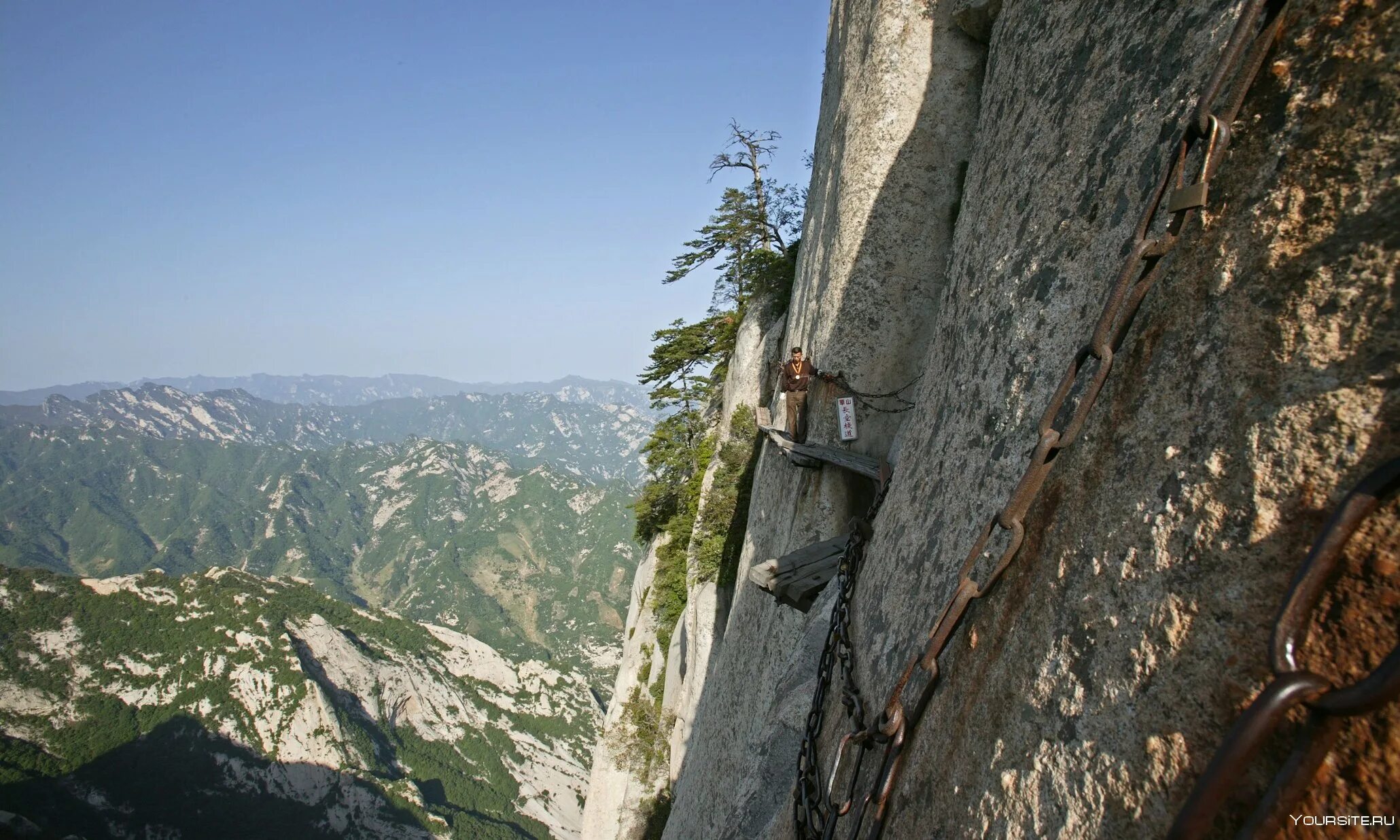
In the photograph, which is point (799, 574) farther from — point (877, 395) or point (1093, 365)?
point (1093, 365)

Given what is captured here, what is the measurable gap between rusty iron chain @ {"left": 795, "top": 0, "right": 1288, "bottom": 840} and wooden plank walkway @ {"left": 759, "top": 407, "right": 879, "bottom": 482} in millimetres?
6127

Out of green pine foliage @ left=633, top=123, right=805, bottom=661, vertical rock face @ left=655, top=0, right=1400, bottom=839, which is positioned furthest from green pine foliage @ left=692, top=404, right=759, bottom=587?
vertical rock face @ left=655, top=0, right=1400, bottom=839

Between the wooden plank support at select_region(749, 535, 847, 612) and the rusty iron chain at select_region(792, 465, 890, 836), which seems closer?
the rusty iron chain at select_region(792, 465, 890, 836)

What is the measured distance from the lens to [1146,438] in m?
2.32

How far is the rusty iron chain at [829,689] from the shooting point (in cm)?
381

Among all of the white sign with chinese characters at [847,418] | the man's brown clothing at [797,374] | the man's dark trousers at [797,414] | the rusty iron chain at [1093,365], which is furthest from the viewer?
the man's dark trousers at [797,414]

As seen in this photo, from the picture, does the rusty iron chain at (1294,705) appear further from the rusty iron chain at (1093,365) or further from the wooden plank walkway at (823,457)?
the wooden plank walkway at (823,457)

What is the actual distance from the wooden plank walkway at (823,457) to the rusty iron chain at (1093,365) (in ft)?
20.1

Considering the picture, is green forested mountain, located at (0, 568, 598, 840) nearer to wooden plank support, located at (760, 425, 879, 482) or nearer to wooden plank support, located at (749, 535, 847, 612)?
wooden plank support, located at (760, 425, 879, 482)

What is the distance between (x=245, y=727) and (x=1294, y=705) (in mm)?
136226

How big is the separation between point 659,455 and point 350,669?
130658 mm

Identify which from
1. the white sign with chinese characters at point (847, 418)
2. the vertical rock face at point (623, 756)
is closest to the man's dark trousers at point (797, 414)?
the white sign with chinese characters at point (847, 418)

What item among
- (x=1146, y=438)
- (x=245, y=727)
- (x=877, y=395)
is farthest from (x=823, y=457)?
(x=245, y=727)

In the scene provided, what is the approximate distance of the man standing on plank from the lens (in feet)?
41.3
